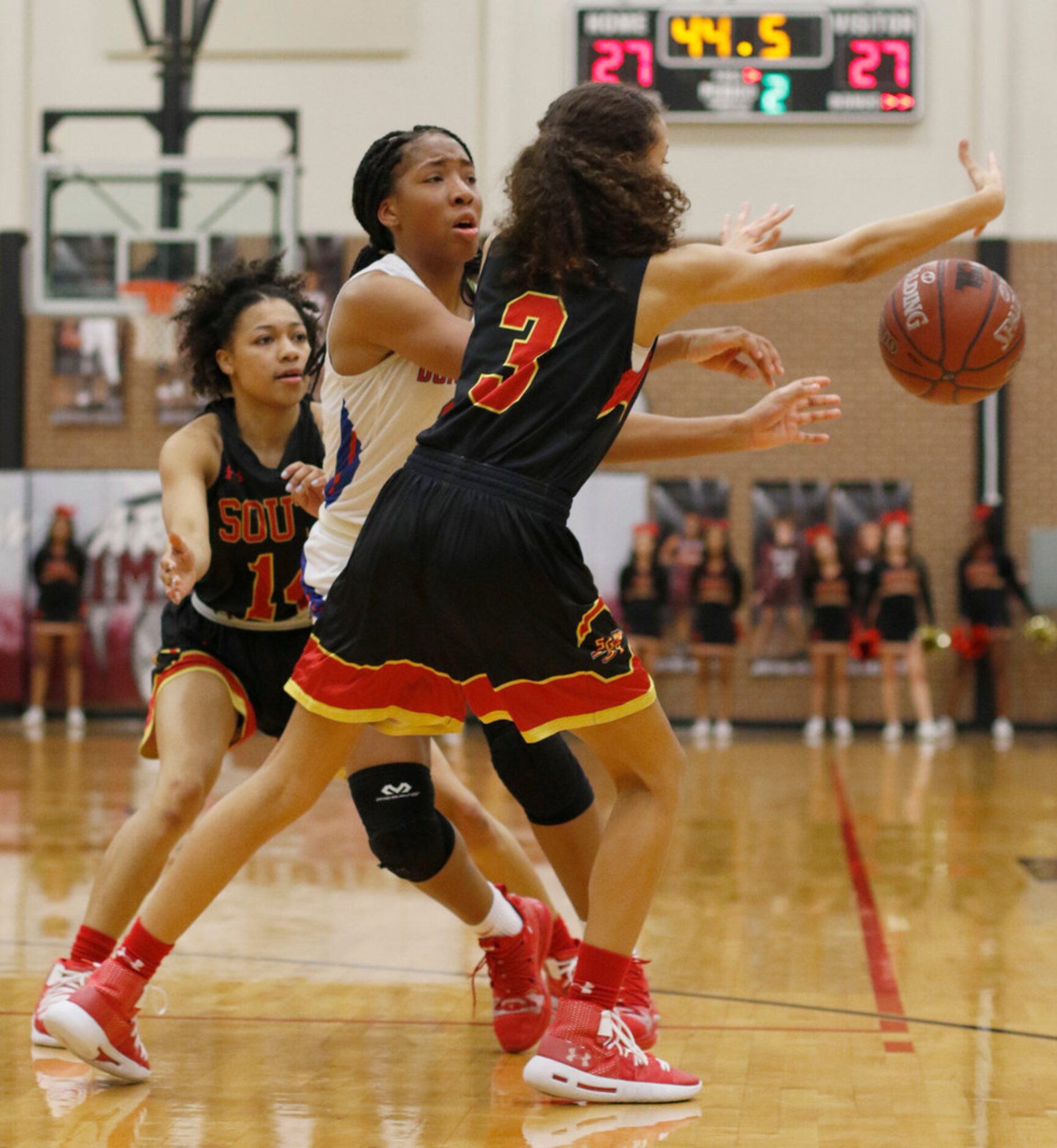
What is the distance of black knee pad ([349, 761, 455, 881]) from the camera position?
10.1ft

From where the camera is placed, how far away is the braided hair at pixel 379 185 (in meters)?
3.01

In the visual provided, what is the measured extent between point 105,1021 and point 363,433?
3.81 ft

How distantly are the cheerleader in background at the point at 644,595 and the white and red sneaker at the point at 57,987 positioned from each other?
30.2ft

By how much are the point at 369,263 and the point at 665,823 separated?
1.22 meters

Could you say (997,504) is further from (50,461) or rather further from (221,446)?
(221,446)

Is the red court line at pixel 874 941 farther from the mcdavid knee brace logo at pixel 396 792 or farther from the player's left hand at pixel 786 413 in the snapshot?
the player's left hand at pixel 786 413

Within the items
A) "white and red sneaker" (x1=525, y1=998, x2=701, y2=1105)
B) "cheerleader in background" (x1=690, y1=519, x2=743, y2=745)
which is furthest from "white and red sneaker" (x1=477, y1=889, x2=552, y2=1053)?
"cheerleader in background" (x1=690, y1=519, x2=743, y2=745)

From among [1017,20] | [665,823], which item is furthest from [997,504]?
[665,823]

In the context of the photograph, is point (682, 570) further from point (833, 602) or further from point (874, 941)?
point (874, 941)

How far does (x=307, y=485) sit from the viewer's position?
3.14 m

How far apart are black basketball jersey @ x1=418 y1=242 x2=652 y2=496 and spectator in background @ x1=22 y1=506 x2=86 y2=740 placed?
1043 cm

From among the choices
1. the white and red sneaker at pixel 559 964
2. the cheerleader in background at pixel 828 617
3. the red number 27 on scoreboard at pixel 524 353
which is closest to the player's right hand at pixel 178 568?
the red number 27 on scoreboard at pixel 524 353

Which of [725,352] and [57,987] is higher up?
[725,352]

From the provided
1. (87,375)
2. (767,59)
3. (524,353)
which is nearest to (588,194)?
(524,353)
